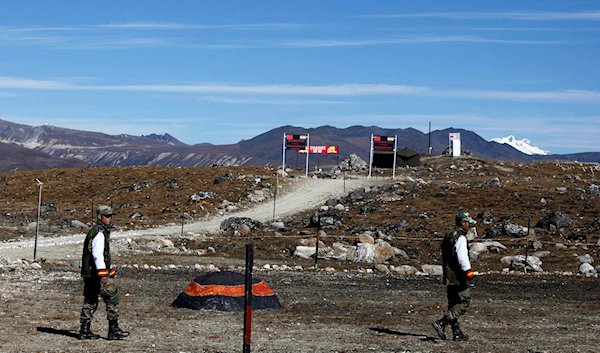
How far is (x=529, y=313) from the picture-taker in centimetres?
1895

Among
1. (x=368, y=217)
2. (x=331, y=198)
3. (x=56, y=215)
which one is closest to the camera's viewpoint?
(x=368, y=217)

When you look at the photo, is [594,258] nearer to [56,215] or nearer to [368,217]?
[368,217]

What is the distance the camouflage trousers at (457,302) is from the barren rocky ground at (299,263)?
49 cm

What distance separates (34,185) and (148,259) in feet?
129

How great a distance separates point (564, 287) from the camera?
990 inches

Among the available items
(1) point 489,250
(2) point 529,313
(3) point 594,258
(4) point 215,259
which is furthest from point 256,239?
(2) point 529,313

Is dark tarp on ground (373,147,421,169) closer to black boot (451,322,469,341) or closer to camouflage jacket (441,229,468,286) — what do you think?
camouflage jacket (441,229,468,286)

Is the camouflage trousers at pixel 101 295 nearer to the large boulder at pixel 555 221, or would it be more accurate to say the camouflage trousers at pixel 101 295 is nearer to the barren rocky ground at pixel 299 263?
the barren rocky ground at pixel 299 263

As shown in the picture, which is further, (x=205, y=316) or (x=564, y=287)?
(x=564, y=287)

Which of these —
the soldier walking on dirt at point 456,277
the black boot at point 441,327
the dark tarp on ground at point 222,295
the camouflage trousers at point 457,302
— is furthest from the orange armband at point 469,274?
the dark tarp on ground at point 222,295

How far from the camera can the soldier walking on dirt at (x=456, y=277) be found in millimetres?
14516

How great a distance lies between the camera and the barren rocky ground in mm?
15055

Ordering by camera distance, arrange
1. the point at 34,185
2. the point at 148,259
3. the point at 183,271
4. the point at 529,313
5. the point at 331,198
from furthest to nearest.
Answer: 1. the point at 34,185
2. the point at 331,198
3. the point at 148,259
4. the point at 183,271
5. the point at 529,313

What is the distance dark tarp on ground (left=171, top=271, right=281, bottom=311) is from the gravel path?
40.5 ft
